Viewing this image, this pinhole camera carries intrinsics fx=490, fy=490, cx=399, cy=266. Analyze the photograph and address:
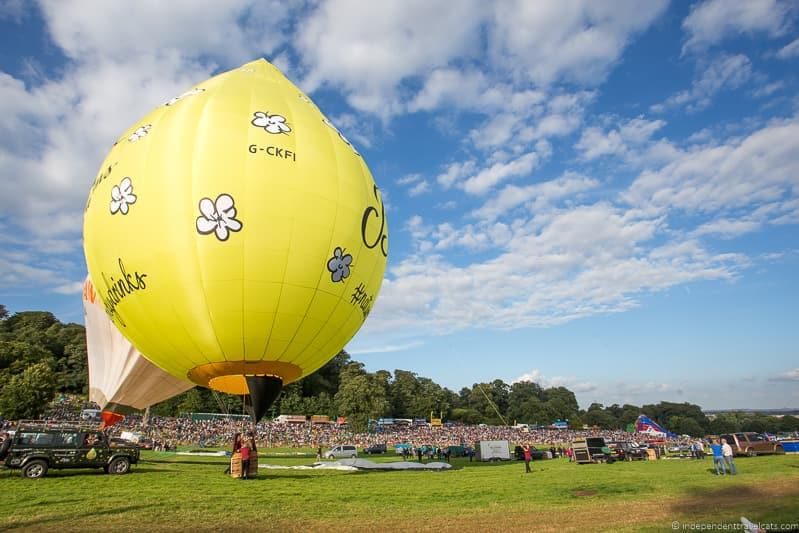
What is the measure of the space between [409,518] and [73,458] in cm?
1285

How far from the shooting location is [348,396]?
8219cm

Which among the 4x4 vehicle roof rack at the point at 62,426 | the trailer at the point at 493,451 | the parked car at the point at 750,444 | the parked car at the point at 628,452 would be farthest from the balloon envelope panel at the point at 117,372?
the parked car at the point at 750,444

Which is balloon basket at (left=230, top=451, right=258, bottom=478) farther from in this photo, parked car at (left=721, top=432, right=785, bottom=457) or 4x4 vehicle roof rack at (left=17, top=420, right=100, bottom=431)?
parked car at (left=721, top=432, right=785, bottom=457)

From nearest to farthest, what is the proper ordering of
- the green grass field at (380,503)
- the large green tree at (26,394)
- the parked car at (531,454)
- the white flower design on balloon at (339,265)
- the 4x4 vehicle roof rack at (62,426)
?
the green grass field at (380,503) → the white flower design on balloon at (339,265) → the 4x4 vehicle roof rack at (62,426) → the parked car at (531,454) → the large green tree at (26,394)

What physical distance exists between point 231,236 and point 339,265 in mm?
2686

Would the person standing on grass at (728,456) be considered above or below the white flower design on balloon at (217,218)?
below

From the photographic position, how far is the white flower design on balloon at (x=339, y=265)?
1203 centimetres

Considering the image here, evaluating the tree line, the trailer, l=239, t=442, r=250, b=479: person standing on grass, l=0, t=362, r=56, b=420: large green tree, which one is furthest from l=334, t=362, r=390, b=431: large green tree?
l=239, t=442, r=250, b=479: person standing on grass

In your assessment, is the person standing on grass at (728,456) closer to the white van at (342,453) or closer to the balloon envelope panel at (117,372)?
the balloon envelope panel at (117,372)

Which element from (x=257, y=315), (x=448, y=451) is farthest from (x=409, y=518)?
(x=448, y=451)

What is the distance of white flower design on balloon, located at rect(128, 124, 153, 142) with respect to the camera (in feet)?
40.8

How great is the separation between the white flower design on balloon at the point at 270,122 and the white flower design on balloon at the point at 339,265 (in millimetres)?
3233

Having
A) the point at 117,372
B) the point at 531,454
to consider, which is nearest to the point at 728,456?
the point at 531,454

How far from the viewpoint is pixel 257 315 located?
11.4 meters
